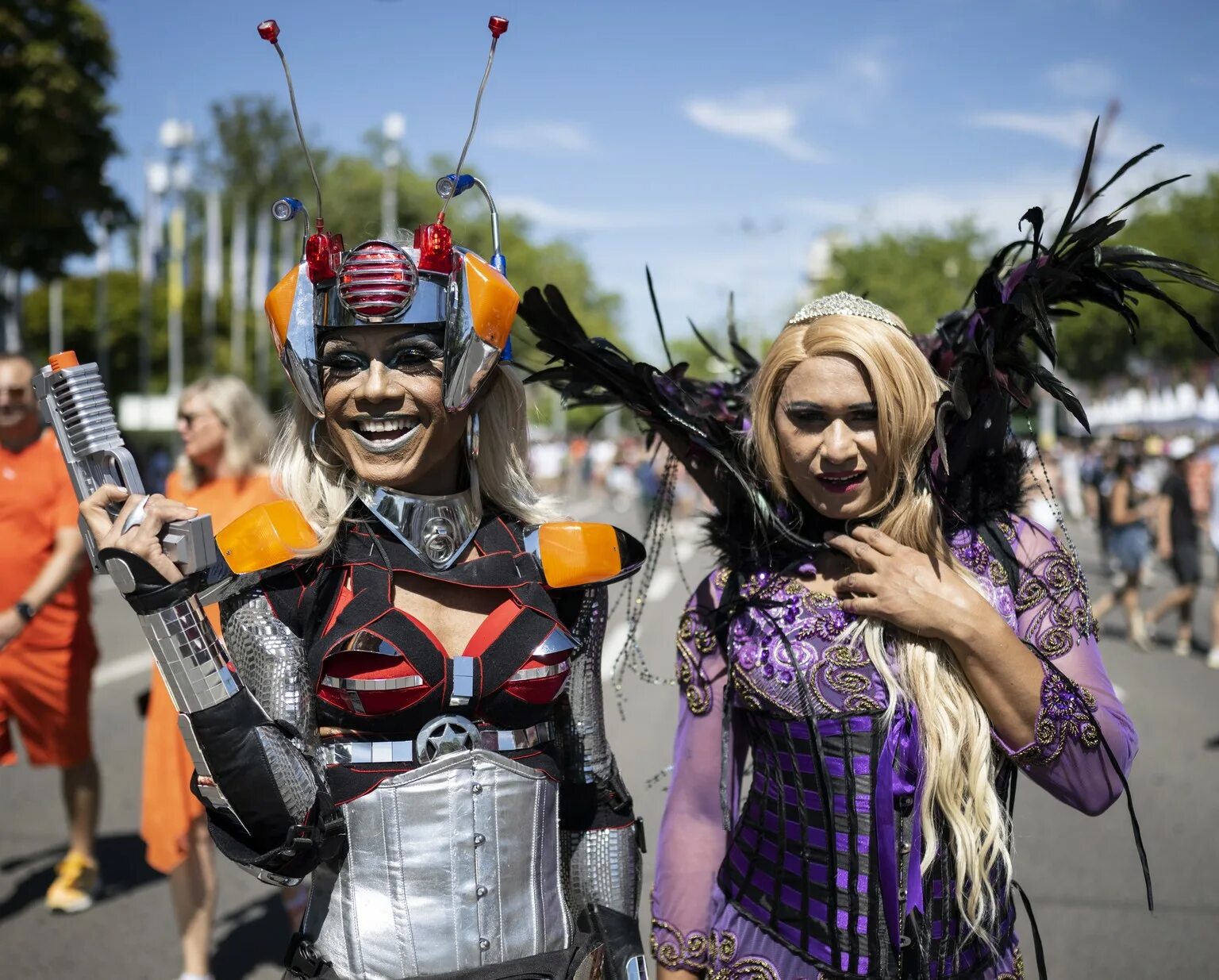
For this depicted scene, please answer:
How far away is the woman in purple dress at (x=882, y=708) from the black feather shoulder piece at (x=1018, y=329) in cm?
7

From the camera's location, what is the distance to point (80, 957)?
4.44 m

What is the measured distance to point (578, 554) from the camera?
7.51 feet

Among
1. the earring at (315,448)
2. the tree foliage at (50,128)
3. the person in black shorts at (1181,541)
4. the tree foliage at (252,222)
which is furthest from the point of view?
the tree foliage at (252,222)

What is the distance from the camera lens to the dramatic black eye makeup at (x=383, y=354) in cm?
217

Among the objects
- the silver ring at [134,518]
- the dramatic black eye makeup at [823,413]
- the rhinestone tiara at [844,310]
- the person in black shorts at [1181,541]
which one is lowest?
the person in black shorts at [1181,541]

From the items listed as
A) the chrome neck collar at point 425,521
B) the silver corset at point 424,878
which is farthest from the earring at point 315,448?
the silver corset at point 424,878

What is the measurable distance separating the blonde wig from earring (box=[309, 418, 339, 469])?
92.6 inches

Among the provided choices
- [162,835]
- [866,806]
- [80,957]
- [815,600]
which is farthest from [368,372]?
[80,957]

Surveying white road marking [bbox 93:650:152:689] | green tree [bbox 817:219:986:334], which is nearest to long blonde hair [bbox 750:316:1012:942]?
white road marking [bbox 93:650:152:689]

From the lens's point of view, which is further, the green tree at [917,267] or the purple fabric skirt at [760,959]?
the green tree at [917,267]

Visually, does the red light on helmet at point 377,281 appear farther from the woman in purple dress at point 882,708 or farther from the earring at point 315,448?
the woman in purple dress at point 882,708

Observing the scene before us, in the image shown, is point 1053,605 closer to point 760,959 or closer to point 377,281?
point 760,959

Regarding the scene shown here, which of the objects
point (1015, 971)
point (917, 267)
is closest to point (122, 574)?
point (1015, 971)

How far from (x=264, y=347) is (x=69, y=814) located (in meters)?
43.2
